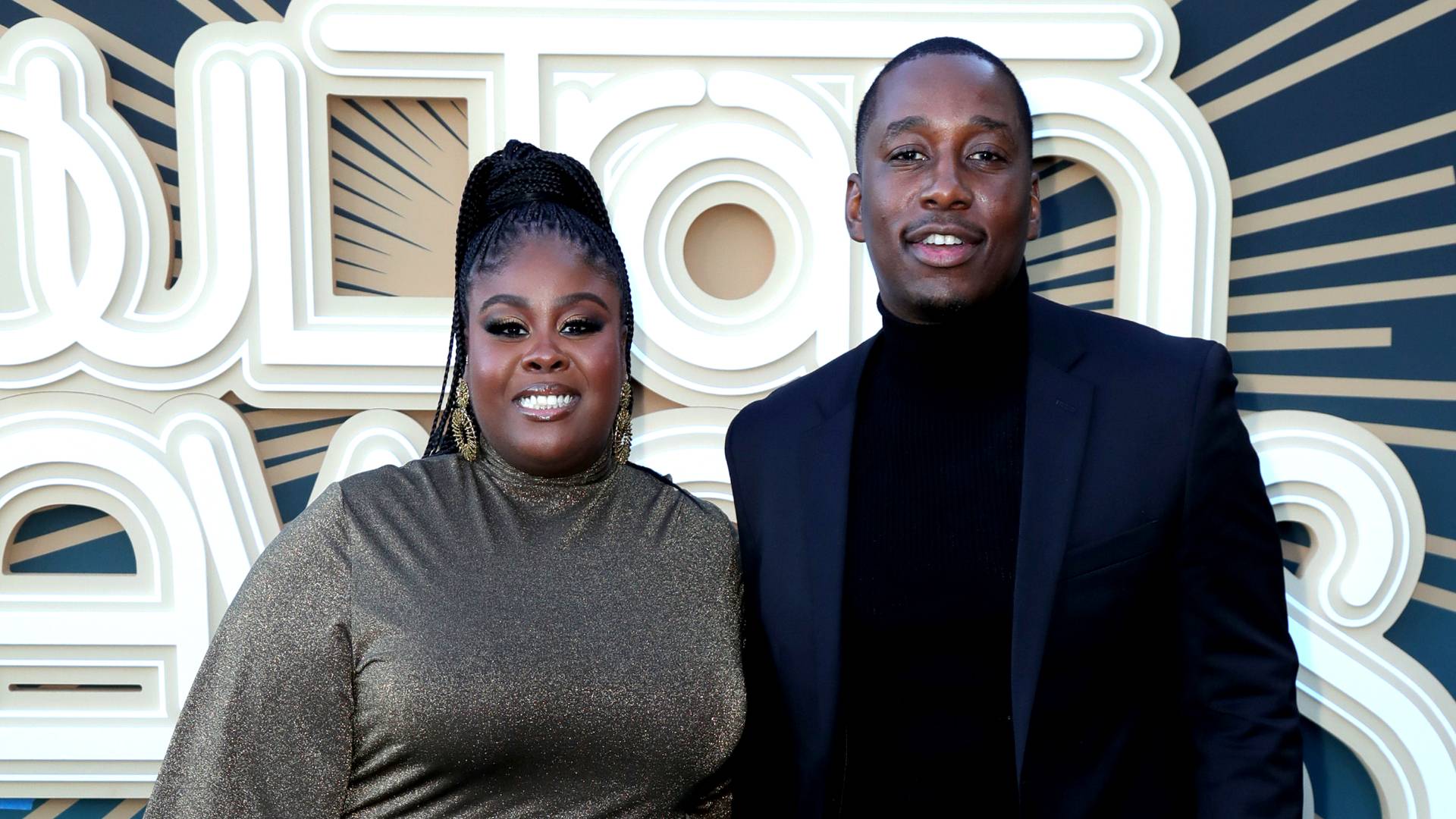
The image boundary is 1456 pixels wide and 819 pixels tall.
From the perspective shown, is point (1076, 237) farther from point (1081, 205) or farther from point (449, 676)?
point (449, 676)

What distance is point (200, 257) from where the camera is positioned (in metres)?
2.40

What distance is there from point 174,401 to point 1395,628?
2960mm

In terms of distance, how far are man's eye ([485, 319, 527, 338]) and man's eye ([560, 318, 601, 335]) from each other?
0.20 ft

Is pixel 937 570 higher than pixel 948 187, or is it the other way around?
pixel 948 187

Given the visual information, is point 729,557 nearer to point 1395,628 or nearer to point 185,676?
point 185,676

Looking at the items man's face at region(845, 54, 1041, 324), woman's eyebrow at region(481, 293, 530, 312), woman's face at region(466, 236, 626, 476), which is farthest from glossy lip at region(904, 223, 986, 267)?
woman's eyebrow at region(481, 293, 530, 312)

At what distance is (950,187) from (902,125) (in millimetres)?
134

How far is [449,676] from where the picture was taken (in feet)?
4.72

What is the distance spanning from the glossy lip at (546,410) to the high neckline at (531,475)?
11cm

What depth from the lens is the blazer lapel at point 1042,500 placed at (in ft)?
4.73

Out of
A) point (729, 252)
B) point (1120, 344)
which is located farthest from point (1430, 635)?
point (729, 252)

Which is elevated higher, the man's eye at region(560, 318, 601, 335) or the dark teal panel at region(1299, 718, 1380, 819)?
the man's eye at region(560, 318, 601, 335)

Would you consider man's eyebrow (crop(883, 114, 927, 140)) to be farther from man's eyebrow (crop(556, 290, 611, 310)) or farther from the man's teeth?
the man's teeth

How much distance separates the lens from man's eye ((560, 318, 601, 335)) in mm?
1562
